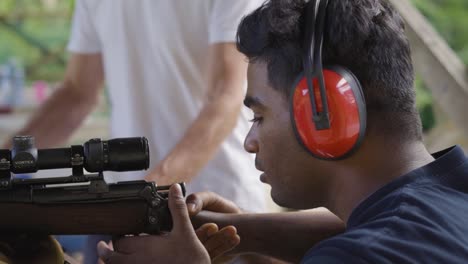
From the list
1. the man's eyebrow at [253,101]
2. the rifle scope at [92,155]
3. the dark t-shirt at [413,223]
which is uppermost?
the man's eyebrow at [253,101]

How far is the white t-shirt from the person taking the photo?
238 centimetres

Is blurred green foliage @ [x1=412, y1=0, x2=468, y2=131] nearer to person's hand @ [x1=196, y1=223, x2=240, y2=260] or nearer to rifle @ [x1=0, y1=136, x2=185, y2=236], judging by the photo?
person's hand @ [x1=196, y1=223, x2=240, y2=260]

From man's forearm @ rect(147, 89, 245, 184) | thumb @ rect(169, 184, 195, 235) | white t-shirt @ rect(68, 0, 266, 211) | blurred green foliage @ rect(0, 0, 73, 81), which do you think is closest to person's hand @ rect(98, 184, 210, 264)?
thumb @ rect(169, 184, 195, 235)

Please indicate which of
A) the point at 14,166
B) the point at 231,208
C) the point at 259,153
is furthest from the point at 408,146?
the point at 14,166

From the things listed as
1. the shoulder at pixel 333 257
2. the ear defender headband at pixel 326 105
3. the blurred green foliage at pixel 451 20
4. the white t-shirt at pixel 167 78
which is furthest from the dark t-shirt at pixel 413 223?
the blurred green foliage at pixel 451 20

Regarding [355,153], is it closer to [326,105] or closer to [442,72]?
[326,105]

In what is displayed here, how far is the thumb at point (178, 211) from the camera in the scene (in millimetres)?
1349

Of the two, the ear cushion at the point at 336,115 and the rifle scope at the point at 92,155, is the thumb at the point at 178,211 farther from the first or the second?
the ear cushion at the point at 336,115

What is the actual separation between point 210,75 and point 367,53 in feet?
3.28

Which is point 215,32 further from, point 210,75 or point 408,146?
point 408,146

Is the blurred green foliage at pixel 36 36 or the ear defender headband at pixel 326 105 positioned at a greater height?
the ear defender headband at pixel 326 105

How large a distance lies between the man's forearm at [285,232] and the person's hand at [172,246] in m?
0.26

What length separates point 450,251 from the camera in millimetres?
1134

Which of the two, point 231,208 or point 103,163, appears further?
point 231,208
